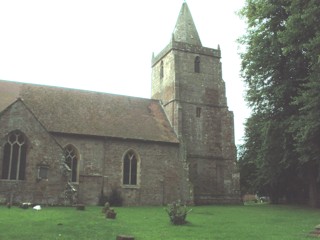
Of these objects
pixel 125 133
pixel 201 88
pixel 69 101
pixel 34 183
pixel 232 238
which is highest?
pixel 201 88

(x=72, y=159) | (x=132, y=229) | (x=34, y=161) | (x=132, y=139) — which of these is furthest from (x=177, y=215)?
(x=132, y=139)

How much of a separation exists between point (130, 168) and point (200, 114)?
928 centimetres

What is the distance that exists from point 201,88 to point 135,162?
10.5 metres

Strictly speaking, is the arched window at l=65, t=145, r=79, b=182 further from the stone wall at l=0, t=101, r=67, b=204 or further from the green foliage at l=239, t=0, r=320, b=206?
the green foliage at l=239, t=0, r=320, b=206

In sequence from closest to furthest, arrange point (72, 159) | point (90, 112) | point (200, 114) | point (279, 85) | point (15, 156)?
point (15, 156) < point (279, 85) < point (72, 159) < point (90, 112) < point (200, 114)

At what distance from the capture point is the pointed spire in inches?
1603

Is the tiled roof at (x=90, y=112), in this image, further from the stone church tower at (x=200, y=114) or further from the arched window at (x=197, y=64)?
the arched window at (x=197, y=64)

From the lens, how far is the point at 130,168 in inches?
1289

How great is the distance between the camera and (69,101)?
34.5 meters

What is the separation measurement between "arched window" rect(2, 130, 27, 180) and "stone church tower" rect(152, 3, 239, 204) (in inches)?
525

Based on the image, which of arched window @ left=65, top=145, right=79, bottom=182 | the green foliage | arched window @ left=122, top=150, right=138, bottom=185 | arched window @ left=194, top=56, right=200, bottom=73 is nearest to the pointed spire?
arched window @ left=194, top=56, right=200, bottom=73

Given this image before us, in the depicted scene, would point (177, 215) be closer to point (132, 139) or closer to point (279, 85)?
point (279, 85)

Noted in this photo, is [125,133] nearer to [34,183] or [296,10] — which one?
[34,183]

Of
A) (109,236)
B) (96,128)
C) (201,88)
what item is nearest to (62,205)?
(96,128)
